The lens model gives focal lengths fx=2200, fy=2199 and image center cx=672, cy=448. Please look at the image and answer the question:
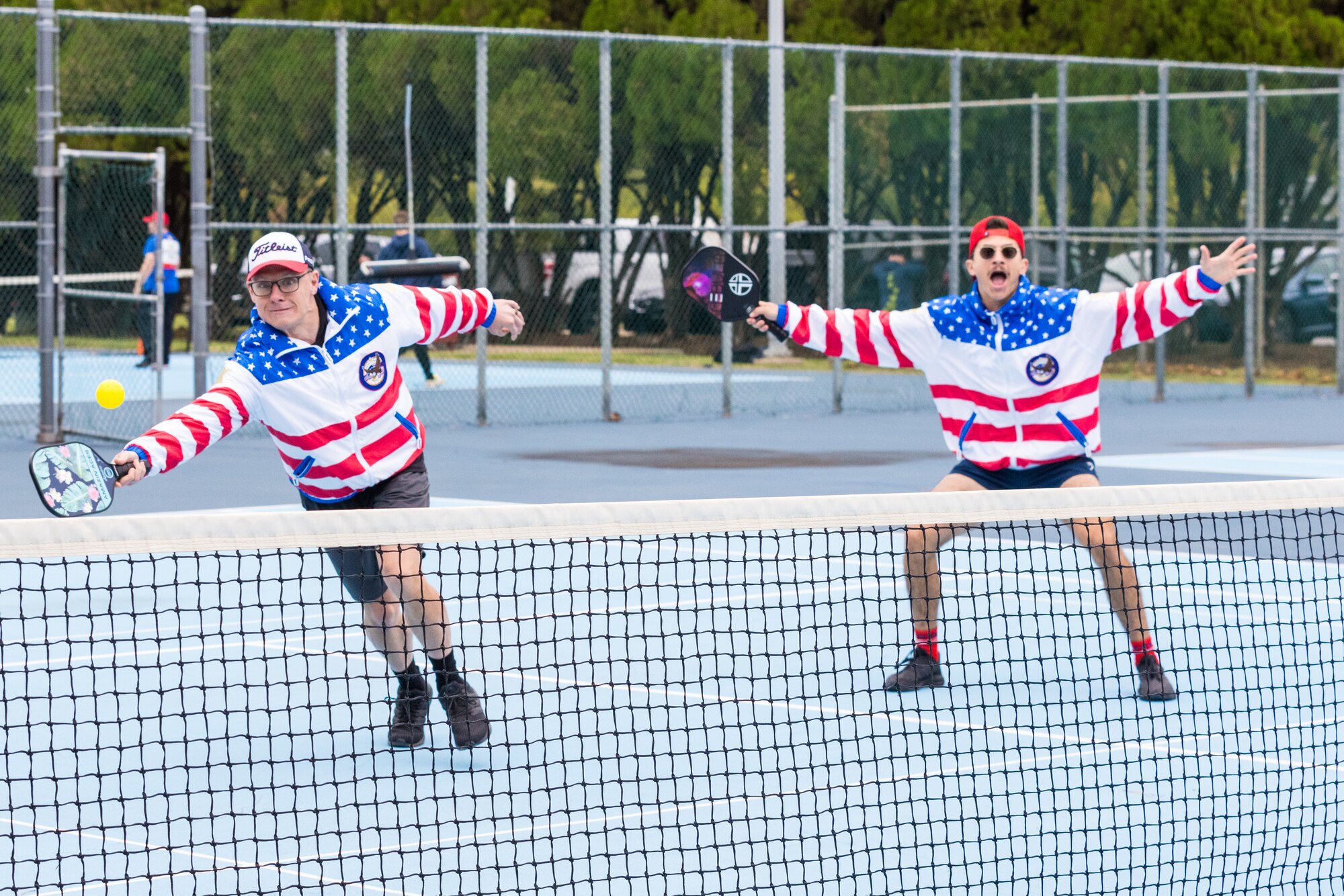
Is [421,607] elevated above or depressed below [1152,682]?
above

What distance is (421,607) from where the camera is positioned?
19.7 feet

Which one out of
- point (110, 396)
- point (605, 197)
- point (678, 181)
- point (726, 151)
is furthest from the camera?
point (678, 181)

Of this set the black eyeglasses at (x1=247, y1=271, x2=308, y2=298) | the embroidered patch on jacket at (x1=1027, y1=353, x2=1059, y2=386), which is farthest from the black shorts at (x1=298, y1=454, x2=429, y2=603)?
the embroidered patch on jacket at (x1=1027, y1=353, x2=1059, y2=386)

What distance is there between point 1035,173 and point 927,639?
44.7ft

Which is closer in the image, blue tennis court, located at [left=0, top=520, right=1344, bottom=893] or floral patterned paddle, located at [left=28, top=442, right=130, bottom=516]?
floral patterned paddle, located at [left=28, top=442, right=130, bottom=516]

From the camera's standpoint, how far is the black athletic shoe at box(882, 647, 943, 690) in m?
6.71

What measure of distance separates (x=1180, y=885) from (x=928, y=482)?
312 inches

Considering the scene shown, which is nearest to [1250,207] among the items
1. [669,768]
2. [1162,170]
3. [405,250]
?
[1162,170]

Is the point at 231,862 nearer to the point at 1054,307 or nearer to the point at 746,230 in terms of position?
the point at 1054,307

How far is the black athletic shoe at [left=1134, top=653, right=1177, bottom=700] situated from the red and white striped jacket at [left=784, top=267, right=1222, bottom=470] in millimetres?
757

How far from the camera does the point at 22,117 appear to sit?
57.8 ft

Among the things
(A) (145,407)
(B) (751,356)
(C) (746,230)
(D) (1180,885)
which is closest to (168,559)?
(D) (1180,885)

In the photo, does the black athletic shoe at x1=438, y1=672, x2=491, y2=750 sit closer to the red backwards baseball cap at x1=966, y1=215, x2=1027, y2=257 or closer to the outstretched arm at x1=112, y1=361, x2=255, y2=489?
the outstretched arm at x1=112, y1=361, x2=255, y2=489

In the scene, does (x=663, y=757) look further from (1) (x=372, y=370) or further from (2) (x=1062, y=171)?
(2) (x=1062, y=171)
